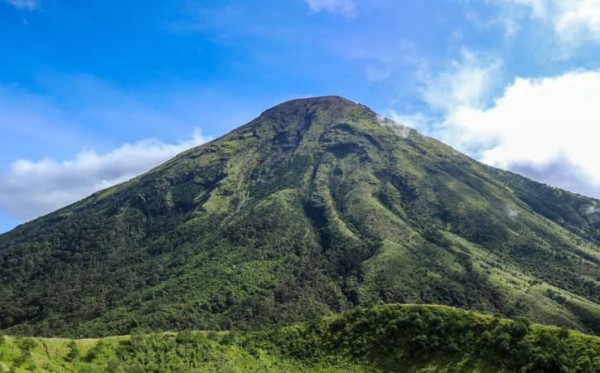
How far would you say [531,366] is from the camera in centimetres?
6994

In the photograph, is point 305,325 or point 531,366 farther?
point 305,325

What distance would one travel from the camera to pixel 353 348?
9219 cm

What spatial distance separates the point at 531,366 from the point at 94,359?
6808 centimetres

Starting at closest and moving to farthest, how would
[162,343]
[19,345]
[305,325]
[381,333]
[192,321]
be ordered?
[19,345], [162,343], [381,333], [305,325], [192,321]

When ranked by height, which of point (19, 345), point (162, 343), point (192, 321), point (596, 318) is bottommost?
point (596, 318)

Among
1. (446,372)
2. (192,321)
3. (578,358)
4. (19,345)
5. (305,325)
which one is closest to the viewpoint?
(19,345)

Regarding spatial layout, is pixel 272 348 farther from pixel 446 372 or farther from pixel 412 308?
pixel 446 372

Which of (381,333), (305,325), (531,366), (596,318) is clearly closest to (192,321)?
(305,325)

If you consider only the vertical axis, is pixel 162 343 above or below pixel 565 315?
above

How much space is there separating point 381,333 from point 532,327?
27.8 m

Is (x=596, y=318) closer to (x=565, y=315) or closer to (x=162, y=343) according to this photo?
(x=565, y=315)

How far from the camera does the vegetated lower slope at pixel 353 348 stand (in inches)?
2721

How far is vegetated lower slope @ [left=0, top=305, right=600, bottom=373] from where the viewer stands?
6912 cm

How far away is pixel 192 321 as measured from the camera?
636 feet
